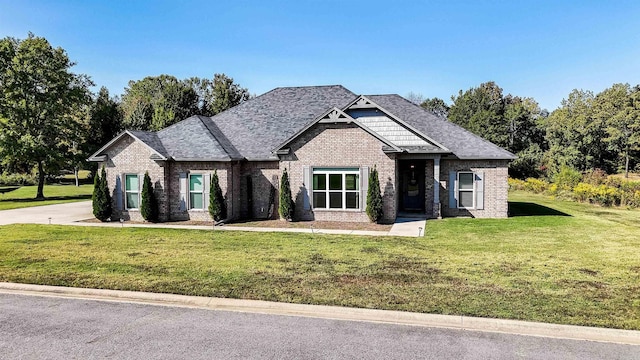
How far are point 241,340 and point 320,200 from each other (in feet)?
43.1

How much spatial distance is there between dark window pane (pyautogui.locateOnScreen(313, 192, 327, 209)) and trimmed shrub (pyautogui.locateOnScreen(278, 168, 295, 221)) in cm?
105

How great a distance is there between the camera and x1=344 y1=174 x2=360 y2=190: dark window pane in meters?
18.8

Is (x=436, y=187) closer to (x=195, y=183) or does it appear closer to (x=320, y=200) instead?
(x=320, y=200)

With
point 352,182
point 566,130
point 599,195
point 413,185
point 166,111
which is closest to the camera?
point 352,182

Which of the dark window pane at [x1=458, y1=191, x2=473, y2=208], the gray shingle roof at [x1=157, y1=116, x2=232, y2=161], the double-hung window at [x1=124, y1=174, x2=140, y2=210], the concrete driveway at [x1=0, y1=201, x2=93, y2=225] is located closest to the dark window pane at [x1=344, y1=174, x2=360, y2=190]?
the dark window pane at [x1=458, y1=191, x2=473, y2=208]

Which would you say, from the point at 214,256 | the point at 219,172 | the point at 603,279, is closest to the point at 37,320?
the point at 214,256

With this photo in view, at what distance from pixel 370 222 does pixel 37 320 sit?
43.6ft

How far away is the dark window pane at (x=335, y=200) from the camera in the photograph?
19.1m

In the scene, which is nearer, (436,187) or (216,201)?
(216,201)

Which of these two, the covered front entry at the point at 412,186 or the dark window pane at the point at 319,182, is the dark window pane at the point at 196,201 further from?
the covered front entry at the point at 412,186

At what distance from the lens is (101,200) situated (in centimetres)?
1952

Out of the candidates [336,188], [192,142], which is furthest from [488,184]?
[192,142]

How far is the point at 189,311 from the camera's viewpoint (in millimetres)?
7652

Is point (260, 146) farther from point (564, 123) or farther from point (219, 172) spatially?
point (564, 123)
